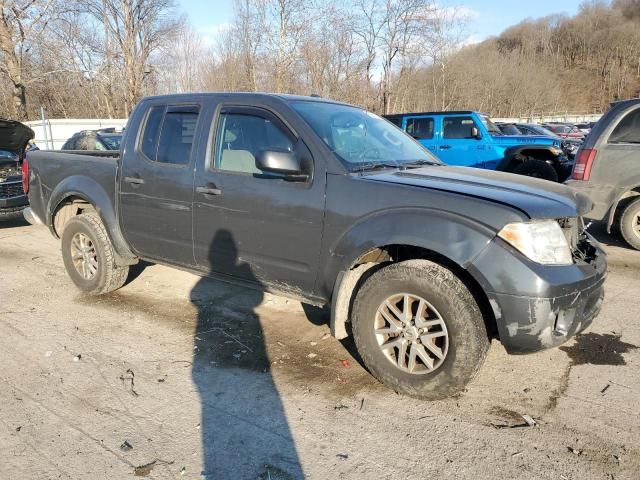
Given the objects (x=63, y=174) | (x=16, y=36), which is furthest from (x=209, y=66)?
(x=63, y=174)

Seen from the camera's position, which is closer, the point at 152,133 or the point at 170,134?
the point at 170,134

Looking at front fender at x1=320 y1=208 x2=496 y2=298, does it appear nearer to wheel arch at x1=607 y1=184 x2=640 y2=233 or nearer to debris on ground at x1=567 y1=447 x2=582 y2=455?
debris on ground at x1=567 y1=447 x2=582 y2=455

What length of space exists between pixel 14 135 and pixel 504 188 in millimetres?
8792

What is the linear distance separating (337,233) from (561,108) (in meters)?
72.2

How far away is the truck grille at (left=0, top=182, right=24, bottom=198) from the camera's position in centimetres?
825

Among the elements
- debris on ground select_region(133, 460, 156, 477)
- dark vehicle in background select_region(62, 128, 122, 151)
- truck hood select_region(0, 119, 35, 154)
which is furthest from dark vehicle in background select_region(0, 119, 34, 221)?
debris on ground select_region(133, 460, 156, 477)

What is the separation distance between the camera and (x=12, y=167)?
864 cm

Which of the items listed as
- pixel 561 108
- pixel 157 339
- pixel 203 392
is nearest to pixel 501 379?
pixel 203 392

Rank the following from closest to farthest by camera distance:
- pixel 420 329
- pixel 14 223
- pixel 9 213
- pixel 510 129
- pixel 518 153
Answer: pixel 420 329
pixel 9 213
pixel 14 223
pixel 518 153
pixel 510 129

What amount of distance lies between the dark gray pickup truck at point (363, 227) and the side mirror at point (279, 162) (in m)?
0.01

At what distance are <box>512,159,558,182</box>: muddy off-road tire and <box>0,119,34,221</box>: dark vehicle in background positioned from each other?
9402mm

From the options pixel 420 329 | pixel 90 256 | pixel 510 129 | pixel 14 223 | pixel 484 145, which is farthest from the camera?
pixel 510 129

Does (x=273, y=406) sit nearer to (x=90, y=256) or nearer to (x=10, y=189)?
(x=90, y=256)

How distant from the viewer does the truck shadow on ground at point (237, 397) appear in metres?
2.50
